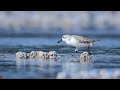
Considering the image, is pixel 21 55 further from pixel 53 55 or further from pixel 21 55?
pixel 53 55

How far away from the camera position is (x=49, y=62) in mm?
7148

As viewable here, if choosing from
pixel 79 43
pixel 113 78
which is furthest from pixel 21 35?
Result: pixel 113 78

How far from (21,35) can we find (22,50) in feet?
0.86

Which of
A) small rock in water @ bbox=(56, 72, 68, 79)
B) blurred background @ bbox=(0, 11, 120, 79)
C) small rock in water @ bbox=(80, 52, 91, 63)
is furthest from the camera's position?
small rock in water @ bbox=(80, 52, 91, 63)

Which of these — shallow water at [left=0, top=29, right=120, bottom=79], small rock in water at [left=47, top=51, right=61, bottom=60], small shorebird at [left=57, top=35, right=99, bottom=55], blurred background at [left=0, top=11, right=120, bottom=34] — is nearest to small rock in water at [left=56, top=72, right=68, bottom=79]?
shallow water at [left=0, top=29, right=120, bottom=79]

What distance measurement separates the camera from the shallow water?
6960 mm

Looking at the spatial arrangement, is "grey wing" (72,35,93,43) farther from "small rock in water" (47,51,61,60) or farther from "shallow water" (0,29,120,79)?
"small rock in water" (47,51,61,60)

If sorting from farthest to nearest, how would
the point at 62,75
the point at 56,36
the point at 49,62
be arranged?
the point at 56,36 < the point at 49,62 < the point at 62,75

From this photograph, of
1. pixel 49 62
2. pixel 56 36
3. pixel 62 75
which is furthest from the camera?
pixel 56 36

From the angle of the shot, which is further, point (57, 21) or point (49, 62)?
point (57, 21)

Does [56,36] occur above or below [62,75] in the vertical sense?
above

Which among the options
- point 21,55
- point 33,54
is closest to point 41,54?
point 33,54

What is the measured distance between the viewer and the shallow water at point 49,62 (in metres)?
6.96
